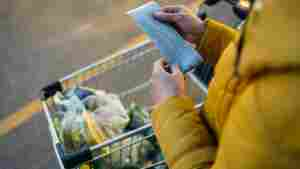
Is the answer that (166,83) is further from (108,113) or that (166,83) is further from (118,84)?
(118,84)

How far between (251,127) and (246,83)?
7 cm

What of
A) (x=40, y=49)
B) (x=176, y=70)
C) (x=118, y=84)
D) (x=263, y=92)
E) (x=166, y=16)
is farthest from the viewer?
(x=40, y=49)

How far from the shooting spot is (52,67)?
2.28 meters

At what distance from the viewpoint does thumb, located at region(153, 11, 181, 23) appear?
111cm

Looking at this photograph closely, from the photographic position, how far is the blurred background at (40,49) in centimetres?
200

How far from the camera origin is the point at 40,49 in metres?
2.38

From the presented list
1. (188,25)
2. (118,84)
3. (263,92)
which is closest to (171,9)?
(188,25)

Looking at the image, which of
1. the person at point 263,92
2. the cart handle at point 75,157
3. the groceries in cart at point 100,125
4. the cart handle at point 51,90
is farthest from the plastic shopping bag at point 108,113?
the person at point 263,92

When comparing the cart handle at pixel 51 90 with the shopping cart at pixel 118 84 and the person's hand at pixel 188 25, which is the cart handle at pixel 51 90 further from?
the person's hand at pixel 188 25

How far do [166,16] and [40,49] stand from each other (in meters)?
1.43

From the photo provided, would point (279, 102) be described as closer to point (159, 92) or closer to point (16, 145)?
point (159, 92)

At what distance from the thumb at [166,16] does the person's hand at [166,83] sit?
0.15 meters

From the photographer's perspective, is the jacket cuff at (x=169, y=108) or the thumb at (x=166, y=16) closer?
the jacket cuff at (x=169, y=108)

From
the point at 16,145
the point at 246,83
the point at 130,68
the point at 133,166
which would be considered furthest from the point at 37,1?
the point at 246,83
